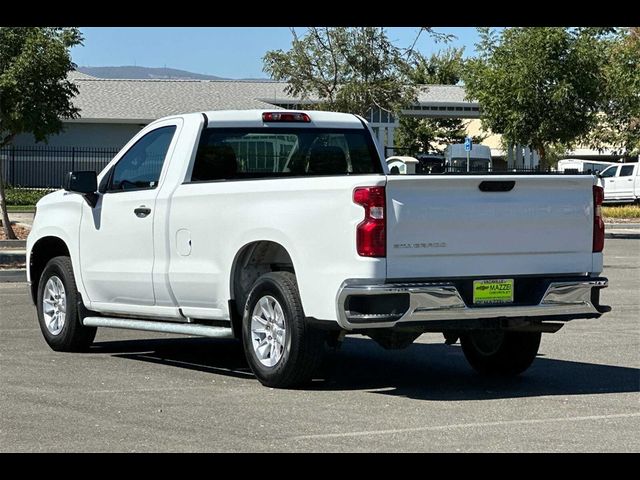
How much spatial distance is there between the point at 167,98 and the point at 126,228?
5158 cm

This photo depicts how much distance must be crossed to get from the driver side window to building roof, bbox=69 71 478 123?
4547 cm

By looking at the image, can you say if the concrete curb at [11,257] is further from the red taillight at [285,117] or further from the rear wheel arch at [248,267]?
the rear wheel arch at [248,267]

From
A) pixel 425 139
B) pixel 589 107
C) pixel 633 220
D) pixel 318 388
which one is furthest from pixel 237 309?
pixel 425 139

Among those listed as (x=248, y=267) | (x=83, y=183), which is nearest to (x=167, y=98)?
(x=83, y=183)

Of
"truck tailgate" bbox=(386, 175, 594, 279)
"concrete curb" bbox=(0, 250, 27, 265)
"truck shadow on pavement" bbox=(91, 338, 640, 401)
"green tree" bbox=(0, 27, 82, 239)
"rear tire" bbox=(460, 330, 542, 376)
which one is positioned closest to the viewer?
"truck tailgate" bbox=(386, 175, 594, 279)

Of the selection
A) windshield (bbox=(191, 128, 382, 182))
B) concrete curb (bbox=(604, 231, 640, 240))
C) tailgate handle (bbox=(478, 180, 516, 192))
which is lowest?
concrete curb (bbox=(604, 231, 640, 240))

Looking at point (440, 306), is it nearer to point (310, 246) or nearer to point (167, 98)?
point (310, 246)

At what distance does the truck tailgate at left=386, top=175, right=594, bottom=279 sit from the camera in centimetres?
1015

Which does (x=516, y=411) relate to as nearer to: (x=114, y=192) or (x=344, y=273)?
(x=344, y=273)

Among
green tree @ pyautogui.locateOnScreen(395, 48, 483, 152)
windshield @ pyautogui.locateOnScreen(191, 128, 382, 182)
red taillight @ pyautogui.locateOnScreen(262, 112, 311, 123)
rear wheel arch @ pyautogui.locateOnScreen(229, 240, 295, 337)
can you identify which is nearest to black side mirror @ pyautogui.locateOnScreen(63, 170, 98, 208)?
windshield @ pyautogui.locateOnScreen(191, 128, 382, 182)

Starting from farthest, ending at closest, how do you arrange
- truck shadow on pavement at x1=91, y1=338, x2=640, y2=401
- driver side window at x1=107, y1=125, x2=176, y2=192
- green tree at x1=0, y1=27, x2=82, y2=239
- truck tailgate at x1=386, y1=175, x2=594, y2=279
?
green tree at x1=0, y1=27, x2=82, y2=239 → driver side window at x1=107, y1=125, x2=176, y2=192 → truck shadow on pavement at x1=91, y1=338, x2=640, y2=401 → truck tailgate at x1=386, y1=175, x2=594, y2=279

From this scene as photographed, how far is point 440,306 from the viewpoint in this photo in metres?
10.2

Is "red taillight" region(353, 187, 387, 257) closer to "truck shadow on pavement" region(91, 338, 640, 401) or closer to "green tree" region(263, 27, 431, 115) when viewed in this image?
"truck shadow on pavement" region(91, 338, 640, 401)
